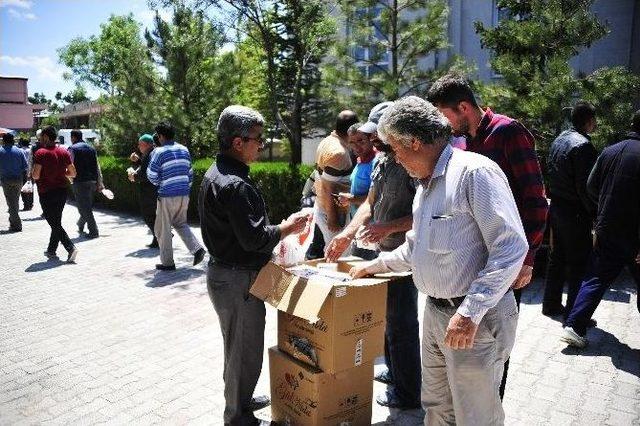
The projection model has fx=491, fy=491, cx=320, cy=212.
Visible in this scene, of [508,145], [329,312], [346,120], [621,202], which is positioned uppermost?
[346,120]

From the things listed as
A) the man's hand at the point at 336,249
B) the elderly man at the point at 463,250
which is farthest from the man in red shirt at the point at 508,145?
the man's hand at the point at 336,249

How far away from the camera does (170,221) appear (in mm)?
7102

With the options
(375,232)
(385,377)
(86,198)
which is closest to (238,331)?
(375,232)

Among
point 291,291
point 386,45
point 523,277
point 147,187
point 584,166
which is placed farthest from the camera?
point 386,45

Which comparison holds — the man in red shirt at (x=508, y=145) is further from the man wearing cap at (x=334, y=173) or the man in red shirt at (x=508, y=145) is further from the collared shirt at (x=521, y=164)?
the man wearing cap at (x=334, y=173)

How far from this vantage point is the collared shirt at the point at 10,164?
10.8 metres

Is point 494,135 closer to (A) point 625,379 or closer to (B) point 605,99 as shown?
(A) point 625,379

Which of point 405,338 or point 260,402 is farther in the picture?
point 260,402

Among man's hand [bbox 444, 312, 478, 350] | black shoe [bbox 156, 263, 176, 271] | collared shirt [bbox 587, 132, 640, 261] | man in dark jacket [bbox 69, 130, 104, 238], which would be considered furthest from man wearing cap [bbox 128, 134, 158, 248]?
man's hand [bbox 444, 312, 478, 350]

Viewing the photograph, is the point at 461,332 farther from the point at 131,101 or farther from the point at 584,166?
Answer: the point at 131,101

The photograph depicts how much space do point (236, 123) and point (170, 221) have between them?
4618 mm

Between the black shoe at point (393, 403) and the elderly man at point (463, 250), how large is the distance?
1.24 metres

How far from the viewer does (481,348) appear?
212 cm

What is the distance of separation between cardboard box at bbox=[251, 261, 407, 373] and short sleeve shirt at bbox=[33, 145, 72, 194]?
21.6ft
